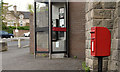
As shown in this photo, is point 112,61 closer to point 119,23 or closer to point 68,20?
point 119,23

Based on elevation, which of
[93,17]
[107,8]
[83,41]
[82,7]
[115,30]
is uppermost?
[82,7]

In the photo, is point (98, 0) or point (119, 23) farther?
point (98, 0)

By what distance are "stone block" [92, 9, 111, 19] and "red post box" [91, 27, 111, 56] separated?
833 millimetres

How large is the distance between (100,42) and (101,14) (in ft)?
3.73

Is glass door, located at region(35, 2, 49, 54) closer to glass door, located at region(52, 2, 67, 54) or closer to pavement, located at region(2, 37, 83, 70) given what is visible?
glass door, located at region(52, 2, 67, 54)

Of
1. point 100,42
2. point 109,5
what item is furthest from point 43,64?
point 109,5

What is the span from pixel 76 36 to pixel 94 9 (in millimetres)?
3384

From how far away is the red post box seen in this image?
3451 mm

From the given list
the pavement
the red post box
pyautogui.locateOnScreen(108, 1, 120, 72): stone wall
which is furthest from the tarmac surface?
the red post box

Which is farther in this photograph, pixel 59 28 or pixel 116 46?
pixel 59 28

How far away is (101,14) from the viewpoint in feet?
A: 13.9

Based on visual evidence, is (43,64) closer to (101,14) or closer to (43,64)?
(43,64)

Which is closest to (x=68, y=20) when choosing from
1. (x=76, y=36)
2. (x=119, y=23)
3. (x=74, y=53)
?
(x=76, y=36)

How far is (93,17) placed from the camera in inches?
166
